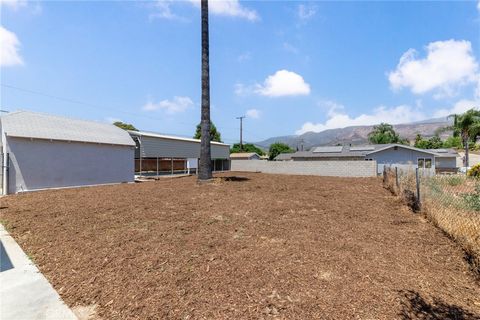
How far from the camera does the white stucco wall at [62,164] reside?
11234 millimetres

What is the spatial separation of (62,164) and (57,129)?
6.66ft

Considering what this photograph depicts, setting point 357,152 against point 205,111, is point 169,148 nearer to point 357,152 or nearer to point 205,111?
point 205,111

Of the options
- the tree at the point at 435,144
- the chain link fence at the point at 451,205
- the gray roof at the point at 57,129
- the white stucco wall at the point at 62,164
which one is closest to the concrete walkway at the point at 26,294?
the chain link fence at the point at 451,205

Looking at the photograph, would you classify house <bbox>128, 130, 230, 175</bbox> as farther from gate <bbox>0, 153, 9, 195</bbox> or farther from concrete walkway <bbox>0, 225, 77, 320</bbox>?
concrete walkway <bbox>0, 225, 77, 320</bbox>

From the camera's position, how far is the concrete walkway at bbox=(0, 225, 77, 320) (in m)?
2.46

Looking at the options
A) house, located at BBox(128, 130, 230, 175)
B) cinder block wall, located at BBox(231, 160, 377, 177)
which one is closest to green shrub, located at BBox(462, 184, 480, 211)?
cinder block wall, located at BBox(231, 160, 377, 177)

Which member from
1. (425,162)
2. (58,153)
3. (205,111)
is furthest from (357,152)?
(58,153)

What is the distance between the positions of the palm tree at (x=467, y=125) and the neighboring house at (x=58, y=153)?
109 feet

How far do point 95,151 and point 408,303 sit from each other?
51.3 ft

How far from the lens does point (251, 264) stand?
131 inches

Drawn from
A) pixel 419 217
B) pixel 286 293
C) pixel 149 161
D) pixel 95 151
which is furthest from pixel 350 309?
pixel 149 161

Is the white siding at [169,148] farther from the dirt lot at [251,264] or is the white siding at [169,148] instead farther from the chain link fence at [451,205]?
the chain link fence at [451,205]

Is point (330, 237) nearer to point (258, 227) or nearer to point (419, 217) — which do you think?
point (258, 227)

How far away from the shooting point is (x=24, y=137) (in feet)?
37.2
